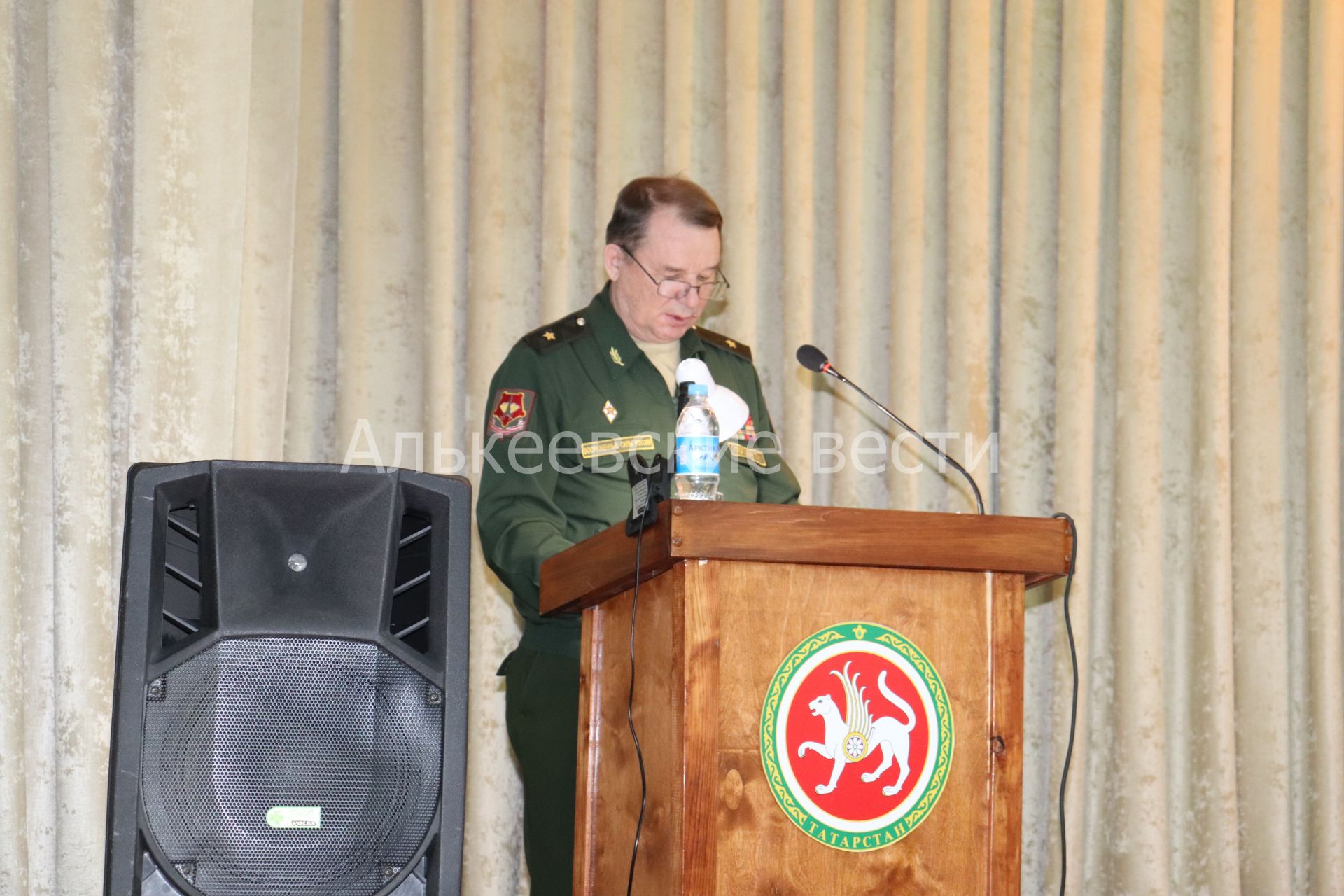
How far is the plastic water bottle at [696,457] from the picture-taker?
5.79 feet

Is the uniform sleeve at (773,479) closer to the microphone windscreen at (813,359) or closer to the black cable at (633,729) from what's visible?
the microphone windscreen at (813,359)

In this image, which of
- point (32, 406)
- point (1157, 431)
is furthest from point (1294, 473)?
point (32, 406)

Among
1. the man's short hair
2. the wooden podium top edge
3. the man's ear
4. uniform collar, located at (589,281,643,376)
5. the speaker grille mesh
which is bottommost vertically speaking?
the speaker grille mesh

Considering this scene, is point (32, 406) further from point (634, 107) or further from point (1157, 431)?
point (1157, 431)

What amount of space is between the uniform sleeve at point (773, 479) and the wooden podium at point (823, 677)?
34.3 inches

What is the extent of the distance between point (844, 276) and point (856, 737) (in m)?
1.87

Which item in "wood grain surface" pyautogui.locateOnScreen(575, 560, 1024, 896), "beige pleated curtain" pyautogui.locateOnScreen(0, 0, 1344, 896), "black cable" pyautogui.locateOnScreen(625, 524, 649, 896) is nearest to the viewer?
"wood grain surface" pyautogui.locateOnScreen(575, 560, 1024, 896)

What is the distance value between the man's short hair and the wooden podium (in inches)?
37.2

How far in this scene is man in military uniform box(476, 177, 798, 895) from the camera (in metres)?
2.16

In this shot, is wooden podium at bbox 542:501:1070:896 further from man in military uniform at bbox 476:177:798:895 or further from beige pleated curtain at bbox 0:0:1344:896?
beige pleated curtain at bbox 0:0:1344:896

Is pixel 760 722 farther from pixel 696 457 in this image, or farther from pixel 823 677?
pixel 696 457

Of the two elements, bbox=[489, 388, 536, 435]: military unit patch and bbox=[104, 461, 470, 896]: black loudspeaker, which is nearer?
bbox=[104, 461, 470, 896]: black loudspeaker

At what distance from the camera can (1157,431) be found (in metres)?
3.31

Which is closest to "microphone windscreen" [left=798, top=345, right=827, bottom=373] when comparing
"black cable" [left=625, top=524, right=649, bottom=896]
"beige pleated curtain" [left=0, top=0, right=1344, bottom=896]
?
"black cable" [left=625, top=524, right=649, bottom=896]
